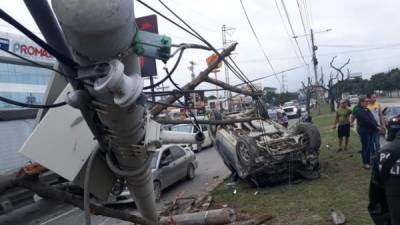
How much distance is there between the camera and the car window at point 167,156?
14414mm

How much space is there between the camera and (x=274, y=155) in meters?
11.9

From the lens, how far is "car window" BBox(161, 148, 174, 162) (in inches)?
567

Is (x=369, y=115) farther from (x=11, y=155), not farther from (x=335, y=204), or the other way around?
(x=11, y=155)

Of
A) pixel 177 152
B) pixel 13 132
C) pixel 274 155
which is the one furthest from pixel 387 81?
pixel 13 132

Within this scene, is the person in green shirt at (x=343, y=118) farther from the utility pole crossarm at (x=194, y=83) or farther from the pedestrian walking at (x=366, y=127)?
the utility pole crossarm at (x=194, y=83)

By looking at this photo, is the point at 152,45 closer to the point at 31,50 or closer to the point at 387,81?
the point at 31,50

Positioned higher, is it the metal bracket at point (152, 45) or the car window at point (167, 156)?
the metal bracket at point (152, 45)

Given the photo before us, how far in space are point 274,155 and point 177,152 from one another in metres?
4.67

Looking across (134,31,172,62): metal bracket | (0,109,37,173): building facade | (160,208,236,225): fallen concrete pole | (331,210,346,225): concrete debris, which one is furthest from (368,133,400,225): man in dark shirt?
(0,109,37,173): building facade

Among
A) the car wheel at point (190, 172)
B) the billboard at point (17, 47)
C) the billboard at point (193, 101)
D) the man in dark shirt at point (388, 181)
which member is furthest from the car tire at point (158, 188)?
the man in dark shirt at point (388, 181)

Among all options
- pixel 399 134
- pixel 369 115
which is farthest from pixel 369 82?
pixel 399 134

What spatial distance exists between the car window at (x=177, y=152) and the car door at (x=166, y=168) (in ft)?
1.28

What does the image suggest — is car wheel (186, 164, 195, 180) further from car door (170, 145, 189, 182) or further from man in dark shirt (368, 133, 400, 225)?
man in dark shirt (368, 133, 400, 225)

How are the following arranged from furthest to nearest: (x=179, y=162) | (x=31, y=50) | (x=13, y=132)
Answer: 1. (x=179, y=162)
2. (x=13, y=132)
3. (x=31, y=50)
